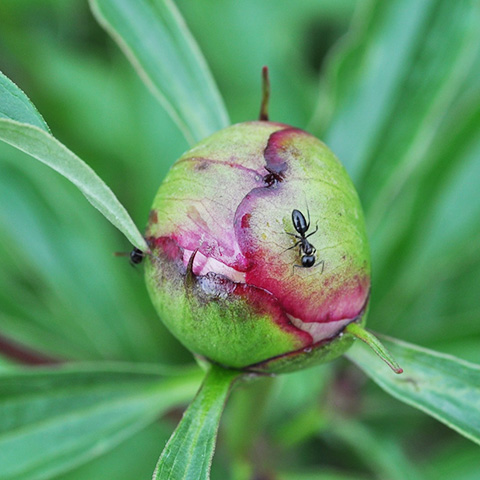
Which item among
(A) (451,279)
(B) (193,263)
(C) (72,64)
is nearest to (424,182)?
(A) (451,279)

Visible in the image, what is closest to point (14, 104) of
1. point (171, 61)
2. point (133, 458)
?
point (171, 61)

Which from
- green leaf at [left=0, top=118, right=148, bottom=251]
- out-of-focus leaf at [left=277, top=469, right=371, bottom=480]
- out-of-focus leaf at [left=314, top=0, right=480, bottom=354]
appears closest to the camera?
green leaf at [left=0, top=118, right=148, bottom=251]

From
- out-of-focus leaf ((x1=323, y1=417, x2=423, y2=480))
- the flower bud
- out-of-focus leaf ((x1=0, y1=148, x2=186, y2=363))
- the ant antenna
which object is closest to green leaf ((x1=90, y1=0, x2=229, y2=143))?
the ant antenna

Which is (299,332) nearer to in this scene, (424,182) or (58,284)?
(424,182)

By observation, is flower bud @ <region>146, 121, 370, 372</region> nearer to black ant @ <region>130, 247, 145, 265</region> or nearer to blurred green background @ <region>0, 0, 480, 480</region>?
black ant @ <region>130, 247, 145, 265</region>

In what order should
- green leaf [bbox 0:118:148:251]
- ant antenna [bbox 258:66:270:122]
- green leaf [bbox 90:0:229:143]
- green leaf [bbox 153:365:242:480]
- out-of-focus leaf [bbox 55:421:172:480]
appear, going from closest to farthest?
green leaf [bbox 0:118:148:251] → green leaf [bbox 153:365:242:480] → ant antenna [bbox 258:66:270:122] → green leaf [bbox 90:0:229:143] → out-of-focus leaf [bbox 55:421:172:480]

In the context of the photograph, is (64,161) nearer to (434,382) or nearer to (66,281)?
(434,382)

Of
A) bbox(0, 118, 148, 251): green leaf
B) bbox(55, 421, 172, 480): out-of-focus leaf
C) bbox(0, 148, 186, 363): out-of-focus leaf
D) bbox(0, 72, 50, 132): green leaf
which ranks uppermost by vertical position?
bbox(0, 72, 50, 132): green leaf

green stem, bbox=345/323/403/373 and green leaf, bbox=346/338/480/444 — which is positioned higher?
green stem, bbox=345/323/403/373
